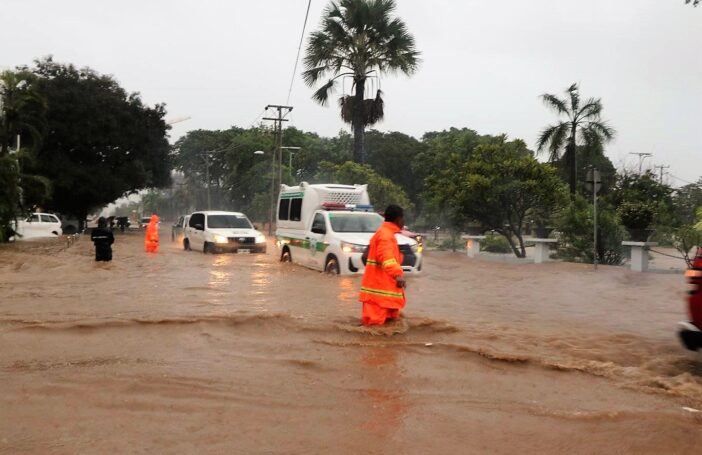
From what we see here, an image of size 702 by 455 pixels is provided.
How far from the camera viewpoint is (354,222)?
45.2ft

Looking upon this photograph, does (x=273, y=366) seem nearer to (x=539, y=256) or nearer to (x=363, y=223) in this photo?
(x=363, y=223)

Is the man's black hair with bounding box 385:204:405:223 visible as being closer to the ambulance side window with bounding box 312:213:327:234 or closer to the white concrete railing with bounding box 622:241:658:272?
the ambulance side window with bounding box 312:213:327:234

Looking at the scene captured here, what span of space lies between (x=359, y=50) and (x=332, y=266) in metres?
16.1

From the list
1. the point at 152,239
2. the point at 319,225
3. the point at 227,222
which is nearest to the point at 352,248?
the point at 319,225

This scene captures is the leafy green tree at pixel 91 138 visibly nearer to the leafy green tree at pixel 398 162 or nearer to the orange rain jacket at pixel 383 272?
the leafy green tree at pixel 398 162

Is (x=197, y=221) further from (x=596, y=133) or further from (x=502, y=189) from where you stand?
(x=596, y=133)

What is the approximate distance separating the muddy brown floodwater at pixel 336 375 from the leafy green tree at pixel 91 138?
30.8 m

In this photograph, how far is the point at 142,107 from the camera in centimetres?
4391

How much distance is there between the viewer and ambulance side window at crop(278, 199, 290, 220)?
1627 centimetres

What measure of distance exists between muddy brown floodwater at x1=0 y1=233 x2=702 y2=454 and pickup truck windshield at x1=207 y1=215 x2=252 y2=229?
31.6ft

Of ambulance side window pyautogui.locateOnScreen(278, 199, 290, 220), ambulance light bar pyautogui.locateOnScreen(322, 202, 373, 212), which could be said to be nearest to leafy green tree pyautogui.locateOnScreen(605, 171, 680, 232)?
ambulance light bar pyautogui.locateOnScreen(322, 202, 373, 212)

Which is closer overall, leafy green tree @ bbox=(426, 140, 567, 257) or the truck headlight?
the truck headlight

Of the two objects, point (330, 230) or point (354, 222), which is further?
point (354, 222)

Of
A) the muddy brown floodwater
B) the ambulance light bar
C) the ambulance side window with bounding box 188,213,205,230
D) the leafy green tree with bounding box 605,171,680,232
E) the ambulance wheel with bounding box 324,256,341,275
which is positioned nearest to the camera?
the muddy brown floodwater
